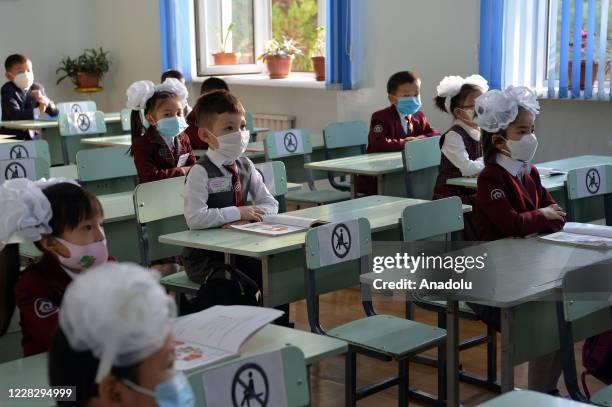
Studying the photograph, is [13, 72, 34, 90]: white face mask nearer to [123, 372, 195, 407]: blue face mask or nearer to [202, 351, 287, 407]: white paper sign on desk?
[202, 351, 287, 407]: white paper sign on desk

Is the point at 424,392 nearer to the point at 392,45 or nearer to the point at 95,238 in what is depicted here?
the point at 95,238

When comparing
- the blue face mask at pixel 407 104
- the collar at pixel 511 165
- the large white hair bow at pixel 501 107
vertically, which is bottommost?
the collar at pixel 511 165

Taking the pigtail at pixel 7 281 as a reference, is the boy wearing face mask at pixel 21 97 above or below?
above

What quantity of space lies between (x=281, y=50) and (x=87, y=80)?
2.32 m

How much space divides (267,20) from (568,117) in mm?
3222

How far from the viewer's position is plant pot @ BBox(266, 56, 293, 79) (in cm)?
761

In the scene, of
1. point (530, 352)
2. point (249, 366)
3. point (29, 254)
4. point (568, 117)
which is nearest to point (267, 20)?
point (568, 117)

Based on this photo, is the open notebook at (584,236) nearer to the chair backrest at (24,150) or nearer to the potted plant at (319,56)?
the chair backrest at (24,150)

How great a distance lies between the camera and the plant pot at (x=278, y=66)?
25.0 feet

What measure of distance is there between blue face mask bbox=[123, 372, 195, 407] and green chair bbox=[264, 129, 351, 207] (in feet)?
12.6

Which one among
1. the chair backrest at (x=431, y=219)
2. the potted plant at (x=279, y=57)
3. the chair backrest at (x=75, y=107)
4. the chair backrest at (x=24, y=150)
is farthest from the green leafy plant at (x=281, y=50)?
the chair backrest at (x=431, y=219)

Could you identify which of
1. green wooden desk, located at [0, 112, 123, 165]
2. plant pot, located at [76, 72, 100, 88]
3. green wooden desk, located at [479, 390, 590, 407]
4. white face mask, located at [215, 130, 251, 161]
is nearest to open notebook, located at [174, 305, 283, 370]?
green wooden desk, located at [479, 390, 590, 407]

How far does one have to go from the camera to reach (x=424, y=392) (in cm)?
334

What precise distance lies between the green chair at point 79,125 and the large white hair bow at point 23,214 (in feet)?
14.4
